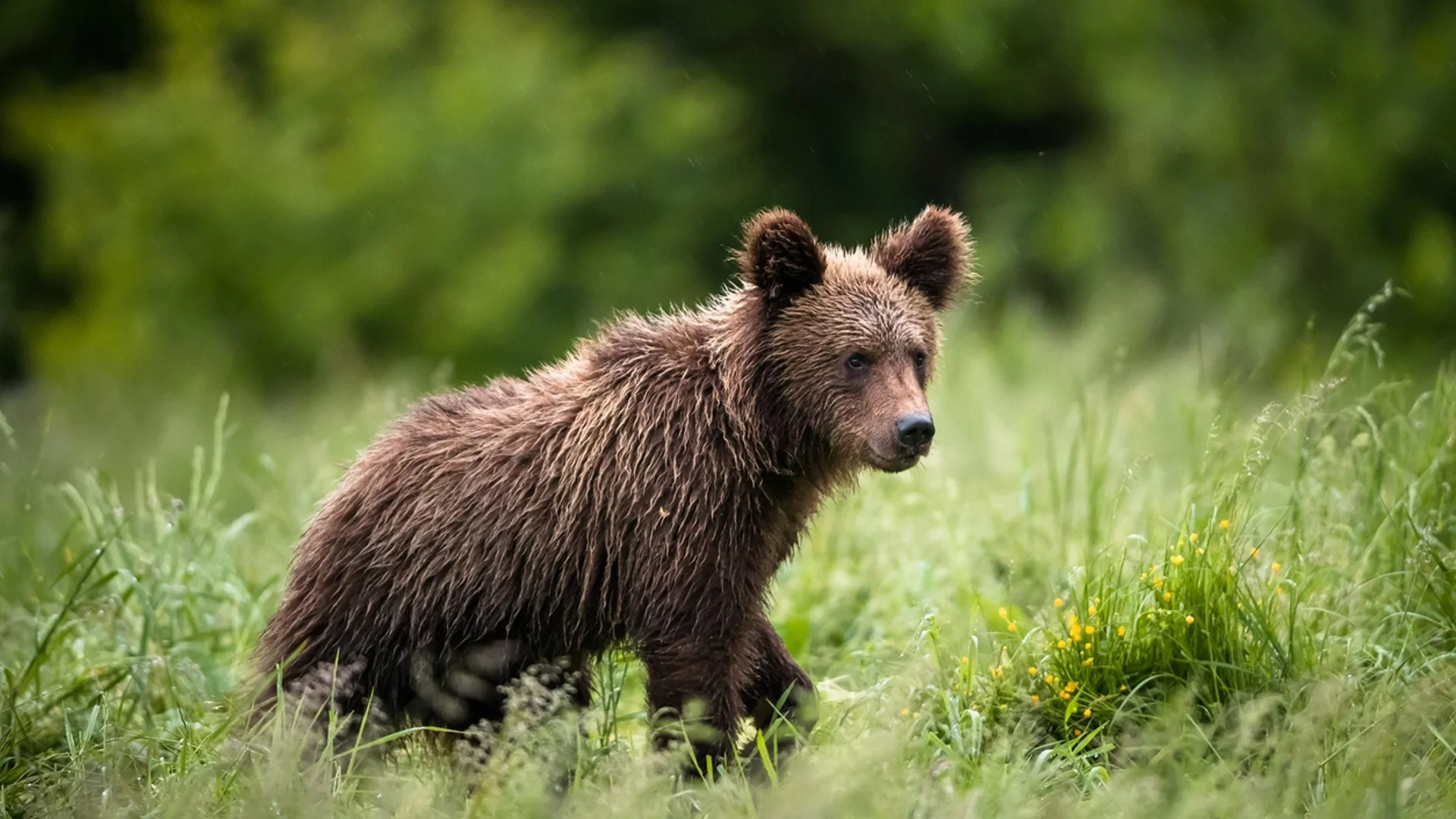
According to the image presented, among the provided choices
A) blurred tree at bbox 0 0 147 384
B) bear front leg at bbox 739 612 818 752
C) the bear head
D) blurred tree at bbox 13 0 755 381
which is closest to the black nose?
the bear head

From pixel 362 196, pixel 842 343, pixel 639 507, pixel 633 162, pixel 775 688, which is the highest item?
pixel 842 343

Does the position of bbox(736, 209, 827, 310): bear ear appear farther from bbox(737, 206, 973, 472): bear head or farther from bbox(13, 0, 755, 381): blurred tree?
bbox(13, 0, 755, 381): blurred tree

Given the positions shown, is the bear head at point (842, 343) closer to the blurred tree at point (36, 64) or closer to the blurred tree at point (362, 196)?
the blurred tree at point (362, 196)

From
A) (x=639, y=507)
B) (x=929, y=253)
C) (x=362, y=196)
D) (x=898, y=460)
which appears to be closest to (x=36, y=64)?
(x=362, y=196)

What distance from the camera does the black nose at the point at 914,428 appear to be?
466 centimetres

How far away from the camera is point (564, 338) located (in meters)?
19.4

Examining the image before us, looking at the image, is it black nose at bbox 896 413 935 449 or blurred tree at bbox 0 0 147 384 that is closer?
black nose at bbox 896 413 935 449

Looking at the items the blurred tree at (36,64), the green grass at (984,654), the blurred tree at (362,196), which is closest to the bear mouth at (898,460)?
the green grass at (984,654)

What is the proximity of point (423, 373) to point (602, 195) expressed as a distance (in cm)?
509

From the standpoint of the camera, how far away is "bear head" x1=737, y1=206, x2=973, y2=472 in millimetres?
4746

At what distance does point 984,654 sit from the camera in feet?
16.6

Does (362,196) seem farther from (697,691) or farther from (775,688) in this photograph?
(697,691)

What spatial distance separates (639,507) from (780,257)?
Result: 0.93m

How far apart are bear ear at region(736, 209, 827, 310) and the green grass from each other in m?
1.16
